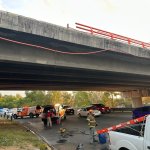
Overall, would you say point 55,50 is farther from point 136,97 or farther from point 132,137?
point 136,97

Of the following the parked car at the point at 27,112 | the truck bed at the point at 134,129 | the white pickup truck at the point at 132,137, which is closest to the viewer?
the white pickup truck at the point at 132,137

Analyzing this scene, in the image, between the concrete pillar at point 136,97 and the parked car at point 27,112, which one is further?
the concrete pillar at point 136,97

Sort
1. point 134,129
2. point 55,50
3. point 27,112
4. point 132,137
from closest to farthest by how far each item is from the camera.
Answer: point 132,137, point 134,129, point 55,50, point 27,112

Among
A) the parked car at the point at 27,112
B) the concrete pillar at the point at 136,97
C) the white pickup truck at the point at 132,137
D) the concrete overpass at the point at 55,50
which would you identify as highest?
the concrete overpass at the point at 55,50

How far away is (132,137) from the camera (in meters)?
7.70

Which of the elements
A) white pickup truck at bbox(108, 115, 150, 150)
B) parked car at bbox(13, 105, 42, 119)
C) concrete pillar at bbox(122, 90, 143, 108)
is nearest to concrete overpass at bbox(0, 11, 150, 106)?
white pickup truck at bbox(108, 115, 150, 150)

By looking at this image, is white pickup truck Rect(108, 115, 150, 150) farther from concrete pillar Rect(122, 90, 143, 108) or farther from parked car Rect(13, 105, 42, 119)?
concrete pillar Rect(122, 90, 143, 108)

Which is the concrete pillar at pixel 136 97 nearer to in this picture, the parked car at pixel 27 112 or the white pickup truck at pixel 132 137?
the parked car at pixel 27 112

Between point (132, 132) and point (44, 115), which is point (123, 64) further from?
point (132, 132)

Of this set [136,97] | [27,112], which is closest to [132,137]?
[27,112]

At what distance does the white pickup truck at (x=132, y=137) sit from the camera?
23.7 ft

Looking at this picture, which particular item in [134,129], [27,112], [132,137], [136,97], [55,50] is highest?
[55,50]

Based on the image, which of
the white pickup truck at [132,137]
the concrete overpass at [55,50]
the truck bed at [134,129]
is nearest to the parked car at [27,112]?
the concrete overpass at [55,50]

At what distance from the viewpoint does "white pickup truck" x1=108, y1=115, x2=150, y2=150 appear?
7238mm
